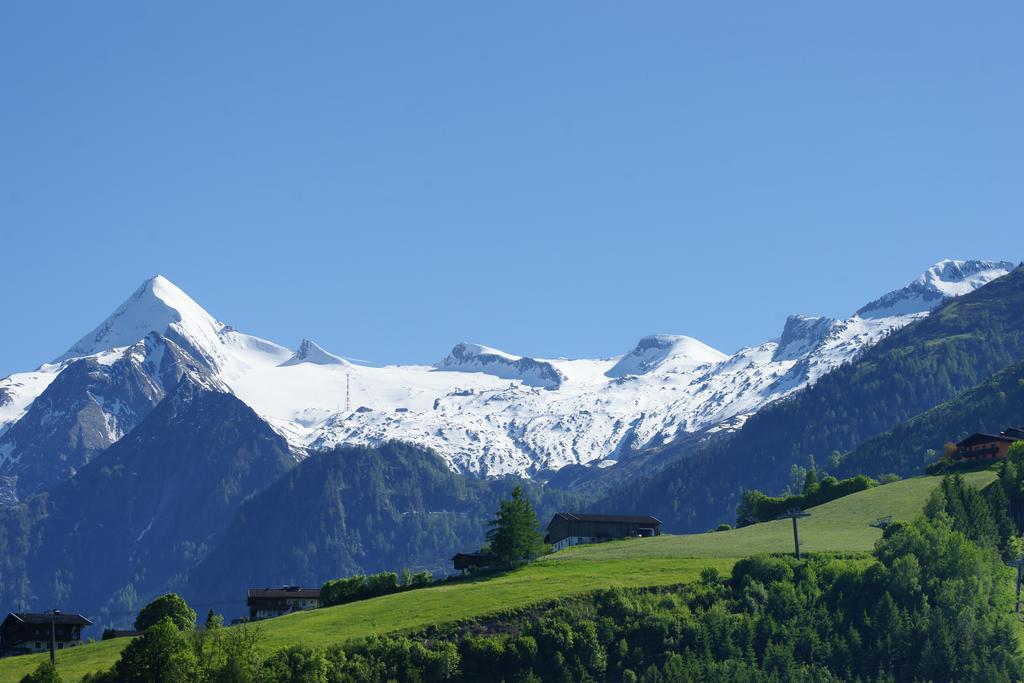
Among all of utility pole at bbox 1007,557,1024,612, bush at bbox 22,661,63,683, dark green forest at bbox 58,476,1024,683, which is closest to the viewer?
bush at bbox 22,661,63,683

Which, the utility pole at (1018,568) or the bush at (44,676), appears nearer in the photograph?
the bush at (44,676)

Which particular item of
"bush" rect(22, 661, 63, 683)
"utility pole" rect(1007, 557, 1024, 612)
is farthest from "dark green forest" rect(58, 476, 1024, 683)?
"bush" rect(22, 661, 63, 683)

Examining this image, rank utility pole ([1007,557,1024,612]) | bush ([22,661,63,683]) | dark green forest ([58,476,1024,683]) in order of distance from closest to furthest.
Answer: bush ([22,661,63,683]), dark green forest ([58,476,1024,683]), utility pole ([1007,557,1024,612])

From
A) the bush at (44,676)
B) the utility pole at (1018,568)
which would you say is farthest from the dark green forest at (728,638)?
the bush at (44,676)

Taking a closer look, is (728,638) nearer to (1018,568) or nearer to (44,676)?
(1018,568)

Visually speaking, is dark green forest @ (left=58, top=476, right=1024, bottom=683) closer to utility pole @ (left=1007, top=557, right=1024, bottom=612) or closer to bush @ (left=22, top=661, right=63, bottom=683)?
utility pole @ (left=1007, top=557, right=1024, bottom=612)

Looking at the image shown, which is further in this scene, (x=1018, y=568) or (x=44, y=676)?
(x=1018, y=568)

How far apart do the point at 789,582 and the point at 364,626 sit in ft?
157

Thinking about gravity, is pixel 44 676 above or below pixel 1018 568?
below

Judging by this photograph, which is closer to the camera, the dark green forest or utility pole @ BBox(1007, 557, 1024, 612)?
the dark green forest

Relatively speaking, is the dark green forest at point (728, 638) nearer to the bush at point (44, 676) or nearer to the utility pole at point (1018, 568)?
the utility pole at point (1018, 568)

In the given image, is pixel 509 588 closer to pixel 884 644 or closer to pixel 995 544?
pixel 884 644

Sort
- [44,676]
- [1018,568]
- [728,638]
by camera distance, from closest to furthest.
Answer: [44,676], [728,638], [1018,568]

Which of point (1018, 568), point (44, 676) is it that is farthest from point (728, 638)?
point (44, 676)
